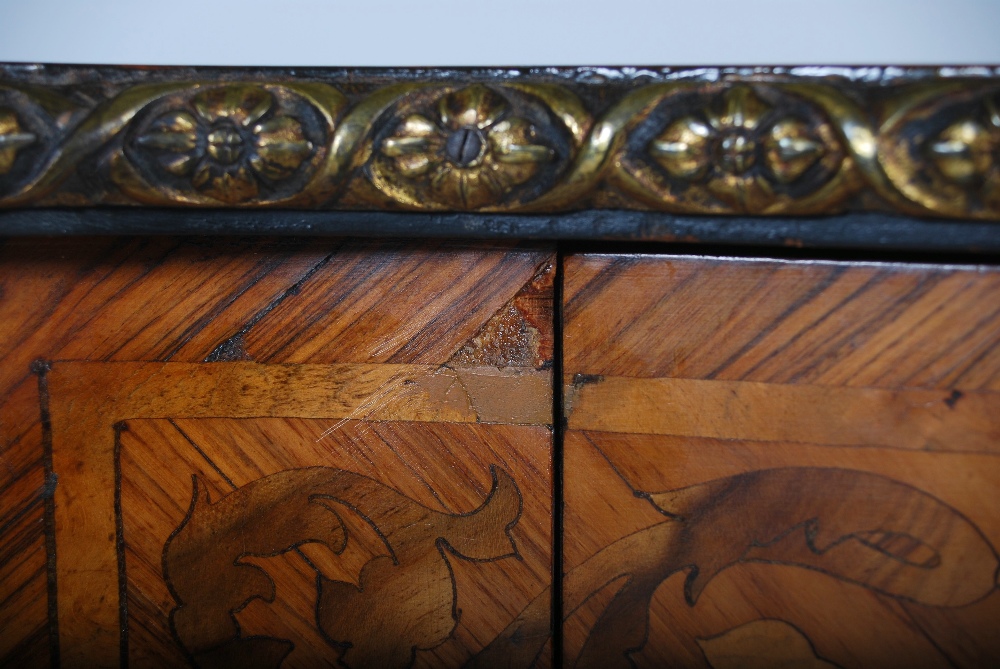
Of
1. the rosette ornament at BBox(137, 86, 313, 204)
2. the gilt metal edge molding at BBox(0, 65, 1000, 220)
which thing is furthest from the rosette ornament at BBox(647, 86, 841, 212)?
the rosette ornament at BBox(137, 86, 313, 204)

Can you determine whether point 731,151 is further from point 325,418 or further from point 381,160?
point 325,418

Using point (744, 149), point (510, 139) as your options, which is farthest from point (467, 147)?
point (744, 149)

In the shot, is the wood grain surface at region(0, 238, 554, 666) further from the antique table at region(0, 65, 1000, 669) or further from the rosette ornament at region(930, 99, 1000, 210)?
the rosette ornament at region(930, 99, 1000, 210)

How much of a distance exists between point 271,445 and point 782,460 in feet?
0.99

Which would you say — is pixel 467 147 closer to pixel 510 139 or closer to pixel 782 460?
pixel 510 139

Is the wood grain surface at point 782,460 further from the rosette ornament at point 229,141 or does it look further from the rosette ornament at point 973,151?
the rosette ornament at point 229,141

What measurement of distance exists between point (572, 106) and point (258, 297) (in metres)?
0.21

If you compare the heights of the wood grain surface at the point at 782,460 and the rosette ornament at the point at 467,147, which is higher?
the rosette ornament at the point at 467,147

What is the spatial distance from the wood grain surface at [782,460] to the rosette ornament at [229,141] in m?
0.17

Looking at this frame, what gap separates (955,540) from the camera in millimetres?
393

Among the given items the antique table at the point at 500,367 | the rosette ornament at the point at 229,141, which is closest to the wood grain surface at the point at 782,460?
the antique table at the point at 500,367

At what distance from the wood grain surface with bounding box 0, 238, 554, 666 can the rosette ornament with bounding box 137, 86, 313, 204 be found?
0.07 metres

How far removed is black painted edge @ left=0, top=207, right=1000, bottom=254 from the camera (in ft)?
1.13

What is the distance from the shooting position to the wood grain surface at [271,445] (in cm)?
42
